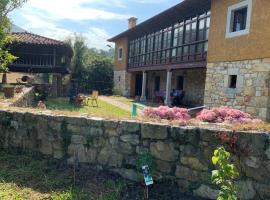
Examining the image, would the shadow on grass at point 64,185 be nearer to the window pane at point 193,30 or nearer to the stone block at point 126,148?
the stone block at point 126,148

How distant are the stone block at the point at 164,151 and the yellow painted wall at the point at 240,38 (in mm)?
8241

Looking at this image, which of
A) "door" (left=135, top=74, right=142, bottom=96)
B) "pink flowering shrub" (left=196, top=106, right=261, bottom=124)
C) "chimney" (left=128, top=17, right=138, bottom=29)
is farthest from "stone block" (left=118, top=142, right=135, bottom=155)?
"chimney" (left=128, top=17, right=138, bottom=29)

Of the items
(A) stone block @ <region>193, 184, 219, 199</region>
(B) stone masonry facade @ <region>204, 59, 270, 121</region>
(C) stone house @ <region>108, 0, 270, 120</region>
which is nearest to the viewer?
(A) stone block @ <region>193, 184, 219, 199</region>

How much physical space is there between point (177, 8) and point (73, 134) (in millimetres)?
13280

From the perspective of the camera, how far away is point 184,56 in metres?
17.2

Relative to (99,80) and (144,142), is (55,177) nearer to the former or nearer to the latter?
(144,142)

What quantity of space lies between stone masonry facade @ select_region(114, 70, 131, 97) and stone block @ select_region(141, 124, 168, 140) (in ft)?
76.2

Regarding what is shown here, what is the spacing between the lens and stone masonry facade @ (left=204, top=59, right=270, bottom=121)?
37.1 ft

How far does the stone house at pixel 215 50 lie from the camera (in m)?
11.6

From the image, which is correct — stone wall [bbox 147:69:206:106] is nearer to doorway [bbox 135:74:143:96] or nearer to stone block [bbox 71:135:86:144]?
doorway [bbox 135:74:143:96]

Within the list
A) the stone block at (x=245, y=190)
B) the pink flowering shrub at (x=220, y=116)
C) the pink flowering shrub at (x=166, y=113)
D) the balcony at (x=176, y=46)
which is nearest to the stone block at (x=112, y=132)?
the pink flowering shrub at (x=166, y=113)

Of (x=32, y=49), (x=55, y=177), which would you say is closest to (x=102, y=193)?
(x=55, y=177)

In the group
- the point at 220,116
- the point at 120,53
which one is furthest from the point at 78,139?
the point at 120,53

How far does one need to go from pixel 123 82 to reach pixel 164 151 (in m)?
24.1
